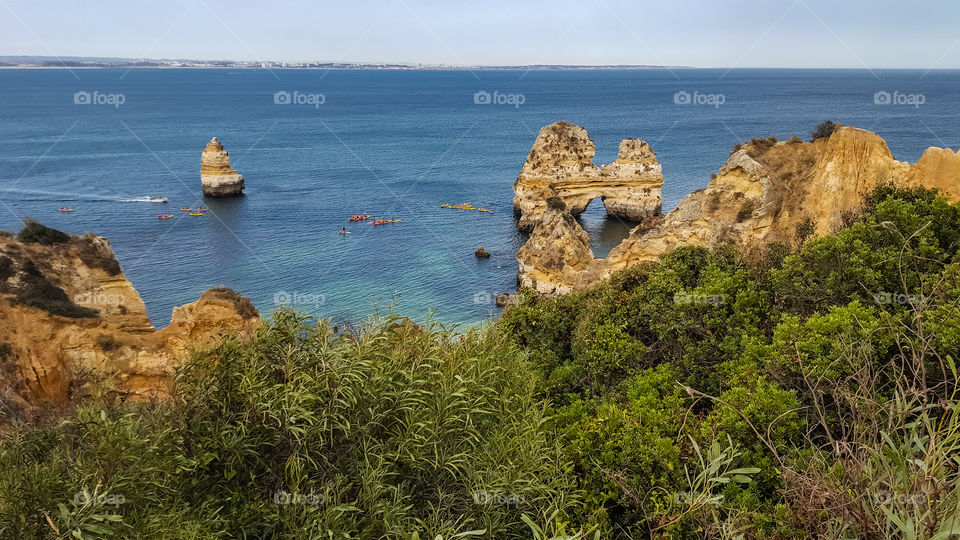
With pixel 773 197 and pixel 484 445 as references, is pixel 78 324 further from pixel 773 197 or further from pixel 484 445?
pixel 773 197

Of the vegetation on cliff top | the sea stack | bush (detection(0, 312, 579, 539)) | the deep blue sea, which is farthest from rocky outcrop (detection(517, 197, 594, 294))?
the sea stack

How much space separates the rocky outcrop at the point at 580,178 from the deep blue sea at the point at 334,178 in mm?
2250

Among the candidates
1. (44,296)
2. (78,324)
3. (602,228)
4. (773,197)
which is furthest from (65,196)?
(773,197)

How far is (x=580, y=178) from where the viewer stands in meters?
57.1

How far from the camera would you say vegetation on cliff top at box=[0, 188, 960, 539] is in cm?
544

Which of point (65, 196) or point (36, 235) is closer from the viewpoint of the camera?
point (36, 235)

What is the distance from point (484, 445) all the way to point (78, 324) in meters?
14.3

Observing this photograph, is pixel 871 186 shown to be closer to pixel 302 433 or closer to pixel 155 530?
pixel 302 433

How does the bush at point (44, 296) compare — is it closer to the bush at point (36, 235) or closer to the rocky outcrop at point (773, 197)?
the bush at point (36, 235)

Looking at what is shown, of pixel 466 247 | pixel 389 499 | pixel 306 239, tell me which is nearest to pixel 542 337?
pixel 389 499

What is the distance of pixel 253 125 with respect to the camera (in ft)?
397

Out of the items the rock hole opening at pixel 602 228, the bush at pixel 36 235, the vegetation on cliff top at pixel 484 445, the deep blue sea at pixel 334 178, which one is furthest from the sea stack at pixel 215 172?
the vegetation on cliff top at pixel 484 445

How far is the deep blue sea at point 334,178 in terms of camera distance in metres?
43.1

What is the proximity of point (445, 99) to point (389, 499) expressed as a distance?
184 metres
